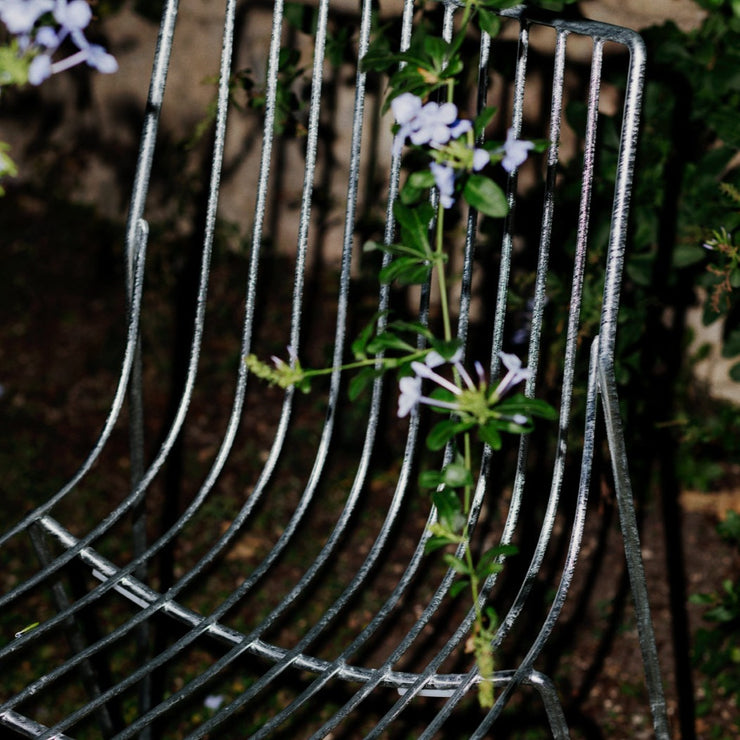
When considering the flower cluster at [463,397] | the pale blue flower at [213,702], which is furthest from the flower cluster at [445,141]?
the pale blue flower at [213,702]

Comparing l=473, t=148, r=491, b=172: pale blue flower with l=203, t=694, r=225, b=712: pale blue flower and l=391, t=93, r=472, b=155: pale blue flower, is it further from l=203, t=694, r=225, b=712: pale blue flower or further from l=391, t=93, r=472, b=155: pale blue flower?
l=203, t=694, r=225, b=712: pale blue flower

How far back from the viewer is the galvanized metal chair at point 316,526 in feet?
4.38

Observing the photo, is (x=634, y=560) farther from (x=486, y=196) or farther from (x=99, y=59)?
(x=99, y=59)

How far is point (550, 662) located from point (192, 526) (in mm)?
1034

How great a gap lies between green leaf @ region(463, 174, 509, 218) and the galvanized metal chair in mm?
242

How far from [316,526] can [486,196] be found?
5.34 feet

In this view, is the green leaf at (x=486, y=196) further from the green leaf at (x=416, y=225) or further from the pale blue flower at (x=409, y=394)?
the pale blue flower at (x=409, y=394)

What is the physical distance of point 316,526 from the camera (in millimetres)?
2621

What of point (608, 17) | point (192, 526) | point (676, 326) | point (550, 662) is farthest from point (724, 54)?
point (192, 526)

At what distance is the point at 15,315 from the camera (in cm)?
325

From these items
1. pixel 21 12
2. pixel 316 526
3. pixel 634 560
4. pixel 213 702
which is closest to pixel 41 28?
pixel 21 12

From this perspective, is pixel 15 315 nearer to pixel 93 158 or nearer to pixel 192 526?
pixel 93 158

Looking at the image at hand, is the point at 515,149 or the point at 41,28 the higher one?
the point at 41,28

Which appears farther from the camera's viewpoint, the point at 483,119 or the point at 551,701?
the point at 551,701
